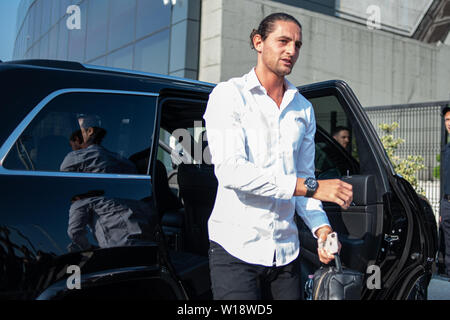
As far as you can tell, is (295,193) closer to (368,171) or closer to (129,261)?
(129,261)

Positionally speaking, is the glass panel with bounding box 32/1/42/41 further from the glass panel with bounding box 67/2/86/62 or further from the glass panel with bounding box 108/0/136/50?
the glass panel with bounding box 108/0/136/50

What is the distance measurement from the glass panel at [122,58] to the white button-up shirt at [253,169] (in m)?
11.8

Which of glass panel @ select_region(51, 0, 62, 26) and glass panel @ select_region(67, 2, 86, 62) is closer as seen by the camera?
glass panel @ select_region(67, 2, 86, 62)

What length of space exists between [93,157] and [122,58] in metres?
12.0

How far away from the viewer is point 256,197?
167 centimetres

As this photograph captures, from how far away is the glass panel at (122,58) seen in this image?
1297 centimetres

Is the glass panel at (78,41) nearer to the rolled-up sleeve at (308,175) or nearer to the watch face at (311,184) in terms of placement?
the rolled-up sleeve at (308,175)

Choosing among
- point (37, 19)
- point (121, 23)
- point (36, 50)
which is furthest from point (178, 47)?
point (37, 19)

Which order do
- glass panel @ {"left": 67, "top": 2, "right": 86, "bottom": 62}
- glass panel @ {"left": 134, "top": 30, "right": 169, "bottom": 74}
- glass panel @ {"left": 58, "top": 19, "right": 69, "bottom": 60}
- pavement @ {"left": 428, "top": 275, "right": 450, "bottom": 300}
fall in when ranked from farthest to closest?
glass panel @ {"left": 58, "top": 19, "right": 69, "bottom": 60} < glass panel @ {"left": 67, "top": 2, "right": 86, "bottom": 62} < glass panel @ {"left": 134, "top": 30, "right": 169, "bottom": 74} < pavement @ {"left": 428, "top": 275, "right": 450, "bottom": 300}

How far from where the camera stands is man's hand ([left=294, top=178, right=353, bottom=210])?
5.04 feet

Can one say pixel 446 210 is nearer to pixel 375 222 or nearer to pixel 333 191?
pixel 375 222

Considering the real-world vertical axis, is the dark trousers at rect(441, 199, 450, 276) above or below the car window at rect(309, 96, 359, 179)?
below

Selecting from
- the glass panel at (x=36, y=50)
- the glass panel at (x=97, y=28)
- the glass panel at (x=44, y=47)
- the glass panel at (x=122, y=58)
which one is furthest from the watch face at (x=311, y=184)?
the glass panel at (x=36, y=50)

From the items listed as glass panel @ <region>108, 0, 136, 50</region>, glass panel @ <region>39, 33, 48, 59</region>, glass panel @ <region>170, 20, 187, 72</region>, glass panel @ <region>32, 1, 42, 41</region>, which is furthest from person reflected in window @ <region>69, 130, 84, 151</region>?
glass panel @ <region>32, 1, 42, 41</region>
